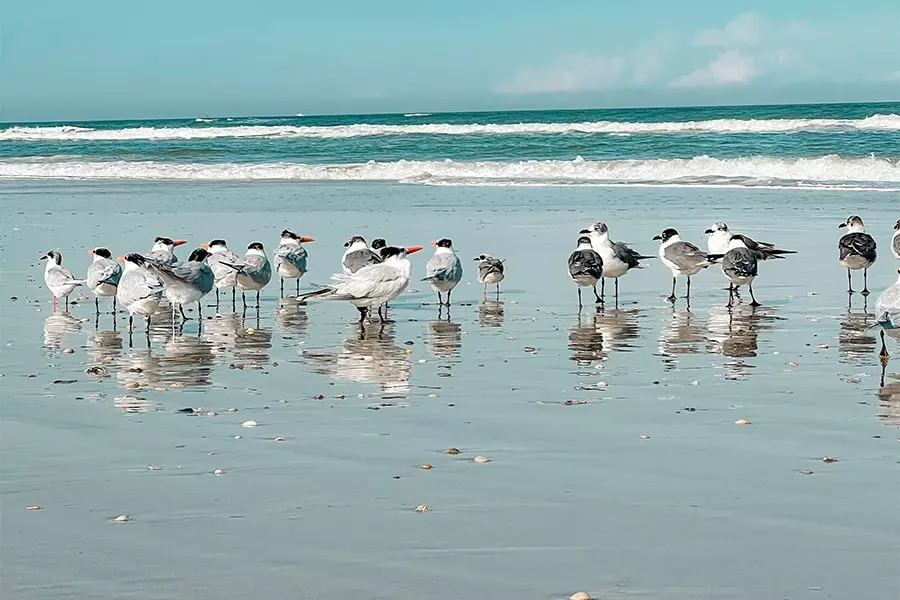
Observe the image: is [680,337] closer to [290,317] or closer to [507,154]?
[290,317]

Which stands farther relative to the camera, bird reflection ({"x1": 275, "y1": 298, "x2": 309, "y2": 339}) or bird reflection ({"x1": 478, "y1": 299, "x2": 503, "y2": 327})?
bird reflection ({"x1": 478, "y1": 299, "x2": 503, "y2": 327})

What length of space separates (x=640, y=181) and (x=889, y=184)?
6152 millimetres

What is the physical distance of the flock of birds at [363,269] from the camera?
10.9 m

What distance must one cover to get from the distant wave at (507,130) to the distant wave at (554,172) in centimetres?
1906

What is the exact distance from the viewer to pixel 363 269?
11.1 meters

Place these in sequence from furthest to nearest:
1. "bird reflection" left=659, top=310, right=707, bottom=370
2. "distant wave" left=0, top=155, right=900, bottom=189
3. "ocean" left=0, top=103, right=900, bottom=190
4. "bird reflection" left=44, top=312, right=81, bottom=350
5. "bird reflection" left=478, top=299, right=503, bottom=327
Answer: "ocean" left=0, top=103, right=900, bottom=190 < "distant wave" left=0, top=155, right=900, bottom=189 < "bird reflection" left=478, top=299, right=503, bottom=327 < "bird reflection" left=44, top=312, right=81, bottom=350 < "bird reflection" left=659, top=310, right=707, bottom=370

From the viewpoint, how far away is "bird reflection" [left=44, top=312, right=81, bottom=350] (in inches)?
395

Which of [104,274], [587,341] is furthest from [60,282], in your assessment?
[587,341]

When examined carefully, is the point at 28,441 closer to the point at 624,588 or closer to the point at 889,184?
the point at 624,588

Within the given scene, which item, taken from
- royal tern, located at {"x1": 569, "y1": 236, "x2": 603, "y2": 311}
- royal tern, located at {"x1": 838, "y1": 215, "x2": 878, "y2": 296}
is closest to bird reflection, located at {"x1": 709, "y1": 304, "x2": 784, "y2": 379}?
royal tern, located at {"x1": 569, "y1": 236, "x2": 603, "y2": 311}

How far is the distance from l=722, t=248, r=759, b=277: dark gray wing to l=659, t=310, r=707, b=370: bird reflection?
0.64 meters

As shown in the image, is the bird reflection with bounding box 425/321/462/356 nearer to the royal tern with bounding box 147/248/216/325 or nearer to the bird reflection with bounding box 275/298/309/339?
the bird reflection with bounding box 275/298/309/339

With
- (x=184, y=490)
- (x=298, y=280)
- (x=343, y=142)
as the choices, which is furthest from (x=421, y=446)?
(x=343, y=142)

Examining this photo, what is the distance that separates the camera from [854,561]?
4727mm
